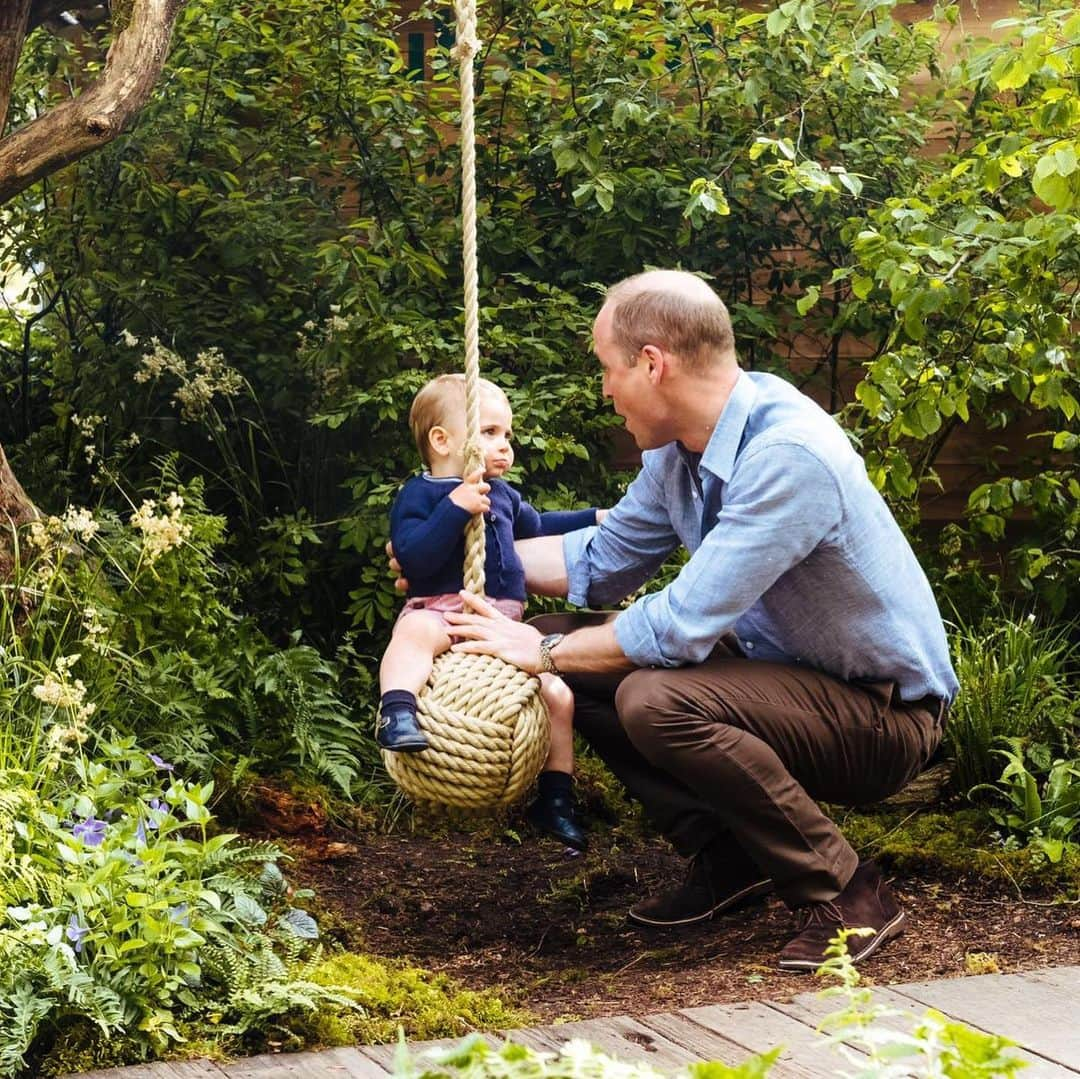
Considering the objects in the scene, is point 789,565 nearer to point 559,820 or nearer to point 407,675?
point 407,675

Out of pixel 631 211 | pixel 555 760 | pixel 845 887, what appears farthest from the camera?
pixel 631 211

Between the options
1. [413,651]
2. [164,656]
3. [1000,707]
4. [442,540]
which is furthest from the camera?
[1000,707]

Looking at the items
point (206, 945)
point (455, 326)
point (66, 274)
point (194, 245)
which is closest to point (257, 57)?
point (194, 245)

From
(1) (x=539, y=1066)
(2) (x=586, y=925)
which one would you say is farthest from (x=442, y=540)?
(1) (x=539, y=1066)

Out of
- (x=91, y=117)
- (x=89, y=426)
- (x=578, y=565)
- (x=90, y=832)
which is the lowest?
(x=90, y=832)

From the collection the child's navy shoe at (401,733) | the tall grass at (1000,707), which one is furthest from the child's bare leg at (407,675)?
the tall grass at (1000,707)

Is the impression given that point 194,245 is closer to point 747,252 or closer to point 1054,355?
point 747,252

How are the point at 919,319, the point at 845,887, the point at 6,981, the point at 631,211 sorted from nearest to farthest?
the point at 6,981, the point at 845,887, the point at 919,319, the point at 631,211

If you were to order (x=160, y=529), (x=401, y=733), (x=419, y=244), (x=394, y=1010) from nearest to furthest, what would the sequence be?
(x=394, y=1010) → (x=401, y=733) → (x=160, y=529) → (x=419, y=244)

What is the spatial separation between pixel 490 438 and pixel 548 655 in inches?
23.9

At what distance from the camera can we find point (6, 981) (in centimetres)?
233

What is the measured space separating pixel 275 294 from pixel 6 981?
3.64 m

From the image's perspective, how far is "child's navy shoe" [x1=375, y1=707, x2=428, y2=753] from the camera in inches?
116

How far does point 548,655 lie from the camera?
3.14 metres
